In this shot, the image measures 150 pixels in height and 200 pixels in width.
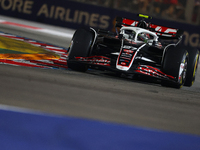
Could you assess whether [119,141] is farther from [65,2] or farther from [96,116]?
[65,2]

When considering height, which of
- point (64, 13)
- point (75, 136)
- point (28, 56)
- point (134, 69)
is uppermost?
point (64, 13)

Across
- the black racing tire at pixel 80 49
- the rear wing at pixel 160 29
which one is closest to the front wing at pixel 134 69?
the black racing tire at pixel 80 49

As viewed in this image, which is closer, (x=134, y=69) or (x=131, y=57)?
(x=134, y=69)

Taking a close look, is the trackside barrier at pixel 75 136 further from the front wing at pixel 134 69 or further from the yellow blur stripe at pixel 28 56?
the yellow blur stripe at pixel 28 56

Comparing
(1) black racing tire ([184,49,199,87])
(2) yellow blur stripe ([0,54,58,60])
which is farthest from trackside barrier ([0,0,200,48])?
(1) black racing tire ([184,49,199,87])

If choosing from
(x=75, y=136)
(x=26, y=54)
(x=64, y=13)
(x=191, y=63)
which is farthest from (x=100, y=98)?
(x=64, y=13)

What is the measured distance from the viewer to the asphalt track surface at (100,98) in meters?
4.13

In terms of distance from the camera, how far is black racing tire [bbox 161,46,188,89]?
6773 mm

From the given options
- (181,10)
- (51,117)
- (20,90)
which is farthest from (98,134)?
(181,10)

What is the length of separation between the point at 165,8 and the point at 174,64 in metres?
10.3

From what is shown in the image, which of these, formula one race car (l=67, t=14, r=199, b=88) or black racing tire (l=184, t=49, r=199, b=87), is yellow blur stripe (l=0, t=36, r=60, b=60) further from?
black racing tire (l=184, t=49, r=199, b=87)

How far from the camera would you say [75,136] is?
3361mm

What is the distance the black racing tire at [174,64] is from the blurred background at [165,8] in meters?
9.86

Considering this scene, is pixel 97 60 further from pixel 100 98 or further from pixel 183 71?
pixel 100 98
